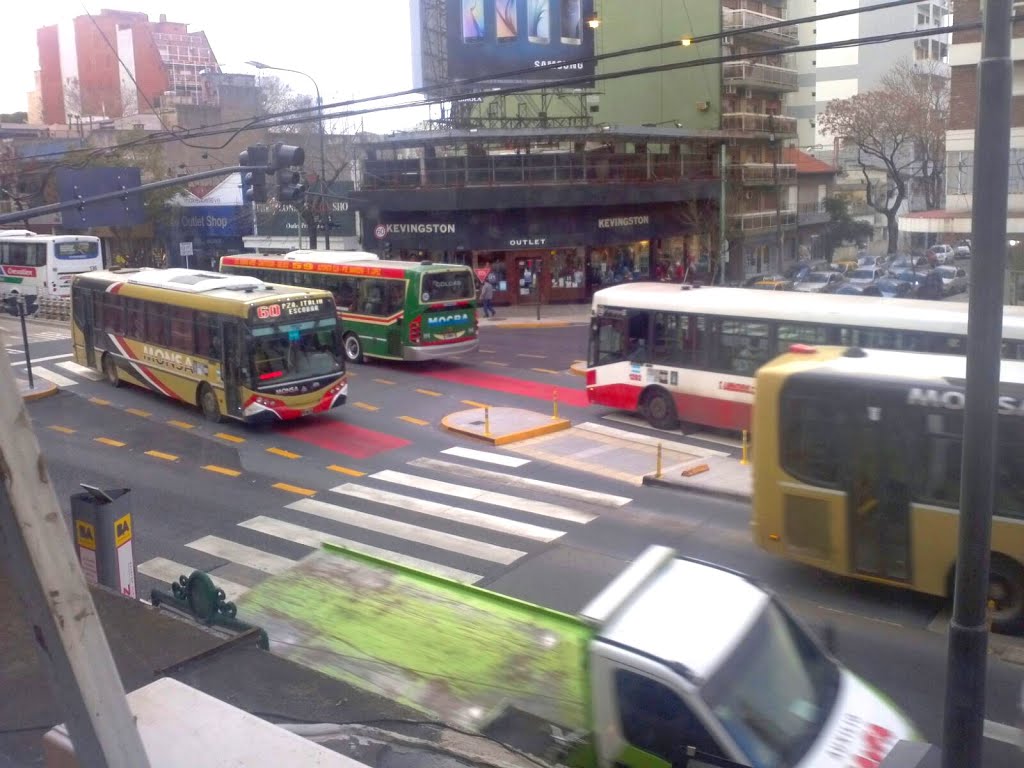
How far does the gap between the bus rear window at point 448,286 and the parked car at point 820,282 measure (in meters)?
18.7

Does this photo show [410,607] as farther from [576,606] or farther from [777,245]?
[777,245]

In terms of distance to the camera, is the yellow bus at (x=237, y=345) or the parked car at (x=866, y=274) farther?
the parked car at (x=866, y=274)

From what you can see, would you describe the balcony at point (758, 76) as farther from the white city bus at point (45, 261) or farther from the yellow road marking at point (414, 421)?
the yellow road marking at point (414, 421)

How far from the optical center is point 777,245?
59.8 meters

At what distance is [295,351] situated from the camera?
64.3 feet

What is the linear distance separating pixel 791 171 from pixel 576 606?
177ft

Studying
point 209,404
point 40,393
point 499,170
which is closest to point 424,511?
point 209,404

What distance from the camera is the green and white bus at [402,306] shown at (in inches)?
1001

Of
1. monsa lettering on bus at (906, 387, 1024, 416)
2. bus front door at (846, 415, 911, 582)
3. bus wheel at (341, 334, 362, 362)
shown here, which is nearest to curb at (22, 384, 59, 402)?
bus wheel at (341, 334, 362, 362)

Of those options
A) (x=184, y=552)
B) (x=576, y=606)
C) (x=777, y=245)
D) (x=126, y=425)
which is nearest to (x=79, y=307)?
(x=126, y=425)

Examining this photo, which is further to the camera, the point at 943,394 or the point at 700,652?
the point at 943,394

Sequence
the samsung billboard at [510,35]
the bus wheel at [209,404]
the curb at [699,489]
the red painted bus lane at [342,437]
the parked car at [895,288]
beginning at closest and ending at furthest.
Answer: the curb at [699,489], the red painted bus lane at [342,437], the bus wheel at [209,404], the parked car at [895,288], the samsung billboard at [510,35]

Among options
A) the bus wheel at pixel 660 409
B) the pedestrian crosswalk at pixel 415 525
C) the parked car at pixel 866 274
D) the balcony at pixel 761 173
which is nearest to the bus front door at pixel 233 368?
the pedestrian crosswalk at pixel 415 525

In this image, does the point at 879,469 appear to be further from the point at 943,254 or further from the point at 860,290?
the point at 943,254
